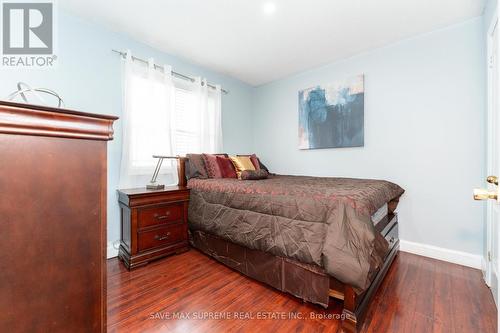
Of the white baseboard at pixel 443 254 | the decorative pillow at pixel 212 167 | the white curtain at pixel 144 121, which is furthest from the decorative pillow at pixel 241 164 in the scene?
the white baseboard at pixel 443 254

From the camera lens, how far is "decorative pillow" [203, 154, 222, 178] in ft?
8.87

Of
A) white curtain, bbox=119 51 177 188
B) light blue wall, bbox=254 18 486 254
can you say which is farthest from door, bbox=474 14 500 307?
white curtain, bbox=119 51 177 188

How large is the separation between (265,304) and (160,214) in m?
1.33

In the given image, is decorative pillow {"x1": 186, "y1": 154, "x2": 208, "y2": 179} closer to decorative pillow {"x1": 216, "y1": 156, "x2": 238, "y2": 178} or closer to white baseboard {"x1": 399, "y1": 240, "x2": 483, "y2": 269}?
decorative pillow {"x1": 216, "y1": 156, "x2": 238, "y2": 178}

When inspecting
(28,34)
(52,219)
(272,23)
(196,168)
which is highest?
(272,23)

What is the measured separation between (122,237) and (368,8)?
3295 mm

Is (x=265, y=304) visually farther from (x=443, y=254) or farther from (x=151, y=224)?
(x=443, y=254)

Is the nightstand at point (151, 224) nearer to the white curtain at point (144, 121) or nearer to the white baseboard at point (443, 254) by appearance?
the white curtain at point (144, 121)

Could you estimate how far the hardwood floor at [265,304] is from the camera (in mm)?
1373

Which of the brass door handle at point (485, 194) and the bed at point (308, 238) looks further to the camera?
the bed at point (308, 238)

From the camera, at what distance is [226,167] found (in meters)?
2.81

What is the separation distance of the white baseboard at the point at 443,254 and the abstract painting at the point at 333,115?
Answer: 1.28 metres

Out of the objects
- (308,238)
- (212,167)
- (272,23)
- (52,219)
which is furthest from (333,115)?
(52,219)

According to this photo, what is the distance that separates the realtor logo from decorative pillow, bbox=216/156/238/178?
1883 millimetres
